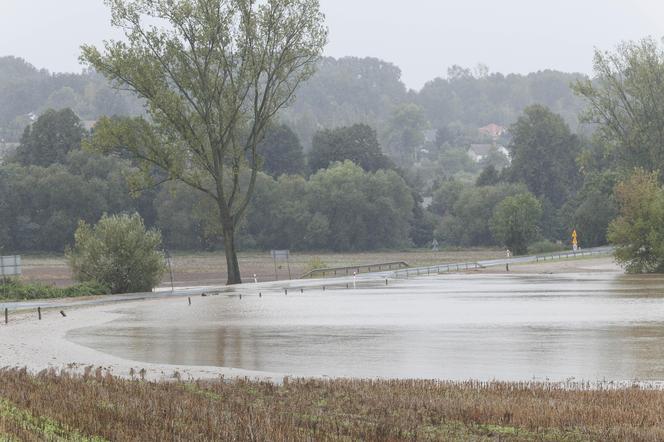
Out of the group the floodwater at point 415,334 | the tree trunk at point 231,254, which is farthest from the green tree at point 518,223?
the floodwater at point 415,334

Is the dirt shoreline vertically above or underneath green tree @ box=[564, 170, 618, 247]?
underneath

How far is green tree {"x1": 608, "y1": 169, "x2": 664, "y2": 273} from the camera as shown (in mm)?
78562

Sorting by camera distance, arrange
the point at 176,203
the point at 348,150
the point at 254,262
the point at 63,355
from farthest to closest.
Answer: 1. the point at 348,150
2. the point at 176,203
3. the point at 254,262
4. the point at 63,355

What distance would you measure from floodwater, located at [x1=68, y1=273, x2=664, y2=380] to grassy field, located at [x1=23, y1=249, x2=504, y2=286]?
1771 inches

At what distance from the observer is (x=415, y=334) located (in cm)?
3544

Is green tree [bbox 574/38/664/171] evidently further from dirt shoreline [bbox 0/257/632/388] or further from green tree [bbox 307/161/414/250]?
dirt shoreline [bbox 0/257/632/388]

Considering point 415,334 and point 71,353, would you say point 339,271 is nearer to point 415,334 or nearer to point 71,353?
point 415,334

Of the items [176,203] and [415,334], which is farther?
[176,203]

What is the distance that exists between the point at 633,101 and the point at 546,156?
55.8 meters

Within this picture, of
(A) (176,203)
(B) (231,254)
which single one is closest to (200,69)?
(B) (231,254)

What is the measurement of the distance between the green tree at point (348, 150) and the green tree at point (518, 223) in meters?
52.5

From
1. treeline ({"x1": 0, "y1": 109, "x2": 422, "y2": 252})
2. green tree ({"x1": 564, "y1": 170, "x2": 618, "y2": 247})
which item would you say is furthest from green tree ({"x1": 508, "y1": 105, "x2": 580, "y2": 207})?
green tree ({"x1": 564, "y1": 170, "x2": 618, "y2": 247})

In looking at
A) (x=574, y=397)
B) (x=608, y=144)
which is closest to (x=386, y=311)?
(x=574, y=397)

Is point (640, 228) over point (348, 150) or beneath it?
beneath
